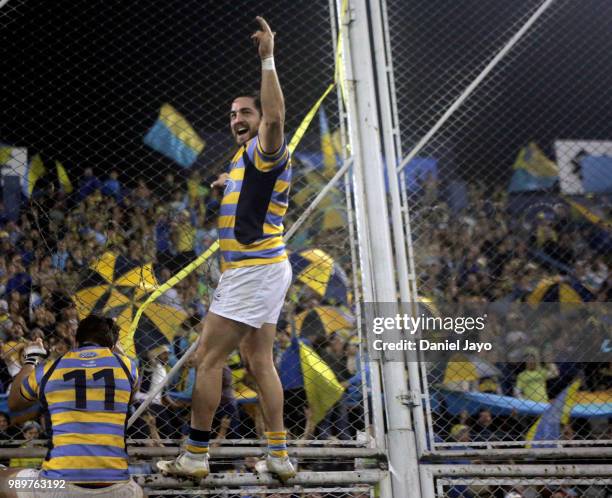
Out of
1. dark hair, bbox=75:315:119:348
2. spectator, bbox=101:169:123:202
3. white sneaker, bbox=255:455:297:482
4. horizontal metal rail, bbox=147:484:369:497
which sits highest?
spectator, bbox=101:169:123:202

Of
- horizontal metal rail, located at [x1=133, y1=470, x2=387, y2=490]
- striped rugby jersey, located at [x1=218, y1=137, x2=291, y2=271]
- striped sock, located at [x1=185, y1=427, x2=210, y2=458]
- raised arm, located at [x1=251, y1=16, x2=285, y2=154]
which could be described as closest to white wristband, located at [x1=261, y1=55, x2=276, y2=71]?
raised arm, located at [x1=251, y1=16, x2=285, y2=154]

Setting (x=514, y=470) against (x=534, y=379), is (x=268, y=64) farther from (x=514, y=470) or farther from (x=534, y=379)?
(x=534, y=379)

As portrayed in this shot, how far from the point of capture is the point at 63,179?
743cm

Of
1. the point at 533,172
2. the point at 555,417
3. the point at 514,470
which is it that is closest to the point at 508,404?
the point at 555,417

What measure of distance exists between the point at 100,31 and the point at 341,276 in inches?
182

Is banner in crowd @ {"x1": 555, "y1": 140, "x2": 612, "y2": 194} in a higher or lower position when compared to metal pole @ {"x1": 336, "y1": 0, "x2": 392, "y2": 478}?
higher

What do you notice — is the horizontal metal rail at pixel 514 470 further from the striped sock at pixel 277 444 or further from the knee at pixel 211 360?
the knee at pixel 211 360

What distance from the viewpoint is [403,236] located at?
4496 millimetres

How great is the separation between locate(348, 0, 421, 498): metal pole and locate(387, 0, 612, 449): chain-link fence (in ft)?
0.67

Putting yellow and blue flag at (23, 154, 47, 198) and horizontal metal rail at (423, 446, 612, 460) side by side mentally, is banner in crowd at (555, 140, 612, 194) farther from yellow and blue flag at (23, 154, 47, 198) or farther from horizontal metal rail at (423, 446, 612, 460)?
yellow and blue flag at (23, 154, 47, 198)

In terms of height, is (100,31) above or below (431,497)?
above

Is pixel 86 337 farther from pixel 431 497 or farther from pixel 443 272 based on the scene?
pixel 443 272

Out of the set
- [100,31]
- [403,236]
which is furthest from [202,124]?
[403,236]

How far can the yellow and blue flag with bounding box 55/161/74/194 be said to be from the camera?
7.09 m
